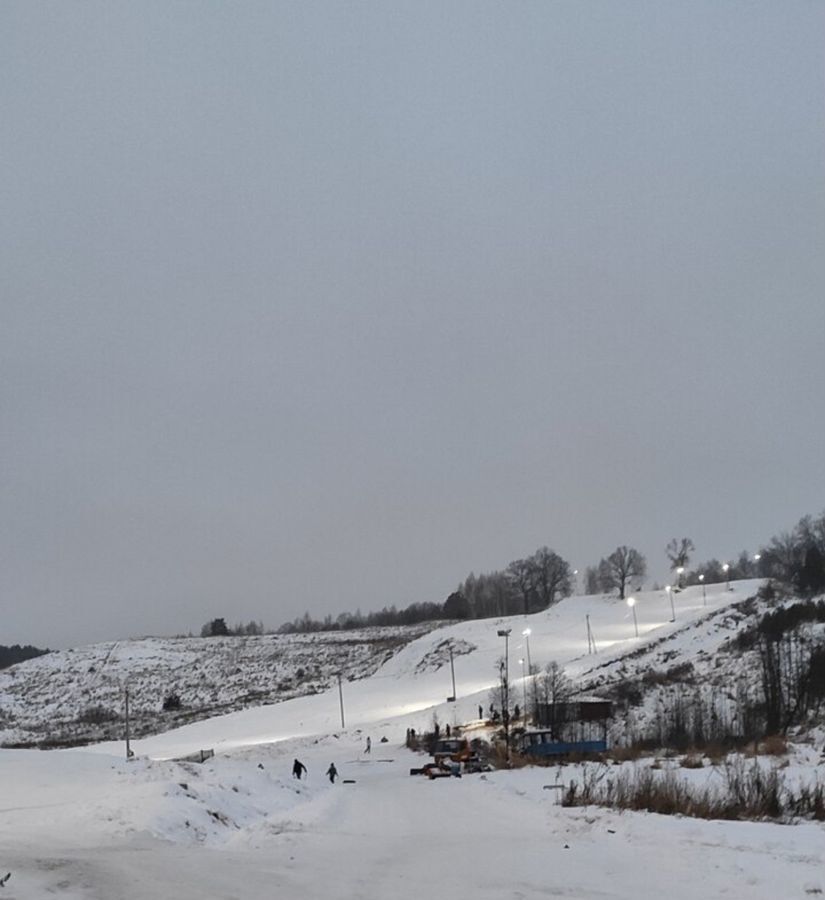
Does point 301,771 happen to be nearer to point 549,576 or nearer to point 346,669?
point 346,669

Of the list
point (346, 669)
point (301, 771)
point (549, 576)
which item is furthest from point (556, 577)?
point (301, 771)

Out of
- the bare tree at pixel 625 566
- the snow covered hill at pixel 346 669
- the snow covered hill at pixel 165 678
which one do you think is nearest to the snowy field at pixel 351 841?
the snow covered hill at pixel 346 669

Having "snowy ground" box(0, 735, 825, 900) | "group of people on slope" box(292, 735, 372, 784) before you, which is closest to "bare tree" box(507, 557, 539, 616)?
"group of people on slope" box(292, 735, 372, 784)

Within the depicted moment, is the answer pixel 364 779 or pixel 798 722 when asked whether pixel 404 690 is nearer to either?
pixel 364 779

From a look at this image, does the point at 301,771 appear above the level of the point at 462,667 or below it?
above

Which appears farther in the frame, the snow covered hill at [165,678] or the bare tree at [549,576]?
the bare tree at [549,576]

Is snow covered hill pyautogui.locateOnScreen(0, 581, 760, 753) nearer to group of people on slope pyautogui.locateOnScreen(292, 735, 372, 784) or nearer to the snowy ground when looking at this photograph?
group of people on slope pyautogui.locateOnScreen(292, 735, 372, 784)

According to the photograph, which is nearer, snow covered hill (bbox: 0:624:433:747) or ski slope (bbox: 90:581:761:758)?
ski slope (bbox: 90:581:761:758)

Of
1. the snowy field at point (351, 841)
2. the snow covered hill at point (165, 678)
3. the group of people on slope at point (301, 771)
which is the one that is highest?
the snowy field at point (351, 841)

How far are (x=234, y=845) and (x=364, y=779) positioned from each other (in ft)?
91.7

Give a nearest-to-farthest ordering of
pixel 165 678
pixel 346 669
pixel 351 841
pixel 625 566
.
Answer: pixel 351 841 < pixel 346 669 < pixel 165 678 < pixel 625 566

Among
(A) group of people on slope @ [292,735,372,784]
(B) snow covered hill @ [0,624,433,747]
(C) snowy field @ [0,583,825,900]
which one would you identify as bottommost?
(B) snow covered hill @ [0,624,433,747]

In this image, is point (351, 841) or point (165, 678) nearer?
point (351, 841)

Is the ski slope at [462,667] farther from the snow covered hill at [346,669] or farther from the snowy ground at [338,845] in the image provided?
the snowy ground at [338,845]
